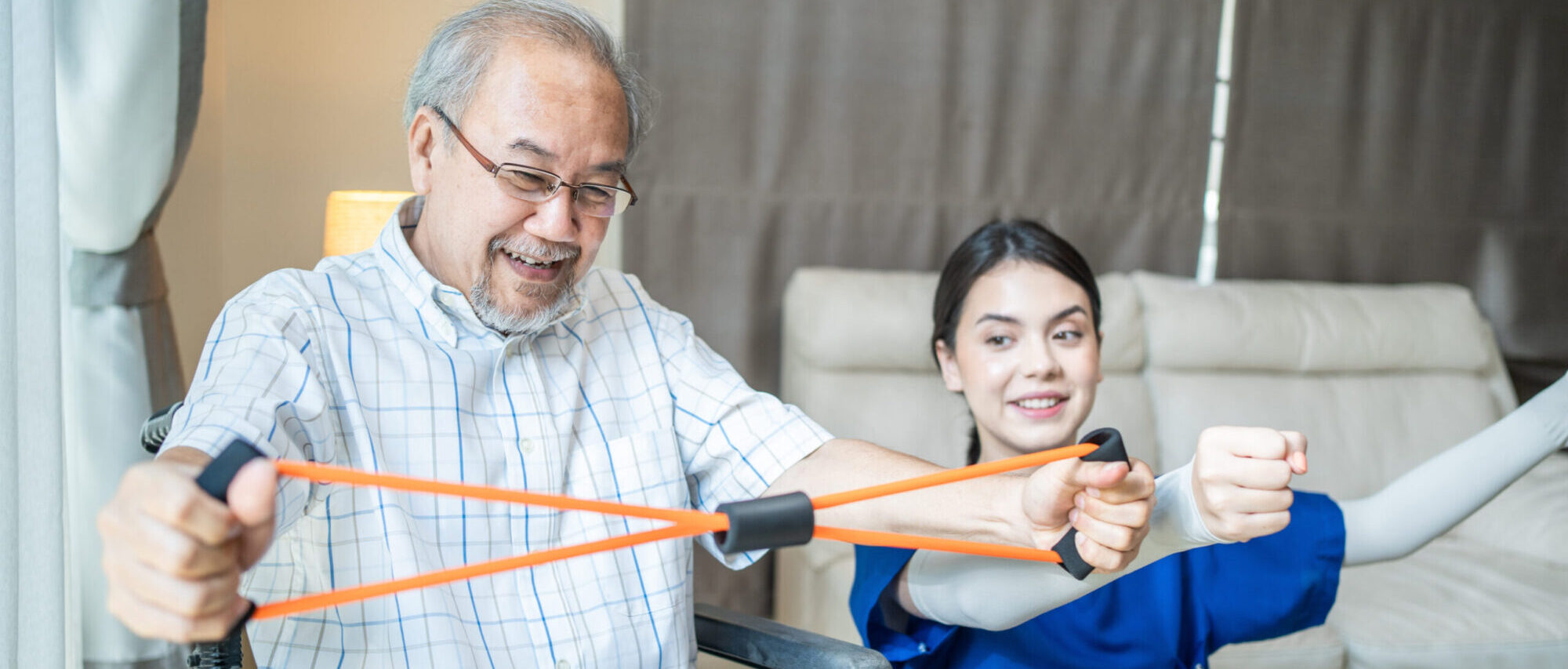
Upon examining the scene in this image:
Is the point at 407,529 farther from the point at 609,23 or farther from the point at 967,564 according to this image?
the point at 609,23

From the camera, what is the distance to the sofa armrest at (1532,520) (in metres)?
2.15

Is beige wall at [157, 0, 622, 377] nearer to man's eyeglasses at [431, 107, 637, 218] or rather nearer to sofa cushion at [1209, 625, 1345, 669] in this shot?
man's eyeglasses at [431, 107, 637, 218]

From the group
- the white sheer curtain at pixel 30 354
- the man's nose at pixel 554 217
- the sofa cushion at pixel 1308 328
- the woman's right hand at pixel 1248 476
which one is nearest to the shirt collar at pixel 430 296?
the man's nose at pixel 554 217

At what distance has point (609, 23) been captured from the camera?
228cm

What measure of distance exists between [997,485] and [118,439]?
1.20 m

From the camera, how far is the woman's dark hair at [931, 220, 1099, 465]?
1397 millimetres

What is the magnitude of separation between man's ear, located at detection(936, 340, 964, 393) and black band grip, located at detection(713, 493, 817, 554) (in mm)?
767

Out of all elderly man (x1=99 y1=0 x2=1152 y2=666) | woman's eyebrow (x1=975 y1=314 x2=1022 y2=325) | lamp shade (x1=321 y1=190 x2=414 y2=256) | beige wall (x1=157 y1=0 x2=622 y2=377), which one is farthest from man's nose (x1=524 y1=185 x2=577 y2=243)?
beige wall (x1=157 y1=0 x2=622 y2=377)

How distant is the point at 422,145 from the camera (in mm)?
1111

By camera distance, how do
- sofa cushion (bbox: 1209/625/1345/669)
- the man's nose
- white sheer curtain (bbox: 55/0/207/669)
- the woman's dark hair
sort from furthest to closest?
sofa cushion (bbox: 1209/625/1345/669) → the woman's dark hair → white sheer curtain (bbox: 55/0/207/669) → the man's nose

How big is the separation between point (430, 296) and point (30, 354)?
37cm

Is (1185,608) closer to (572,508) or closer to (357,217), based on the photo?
(572,508)

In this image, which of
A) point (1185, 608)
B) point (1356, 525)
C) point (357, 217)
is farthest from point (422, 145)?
point (1356, 525)

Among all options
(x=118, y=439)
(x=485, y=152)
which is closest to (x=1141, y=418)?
(x=485, y=152)
